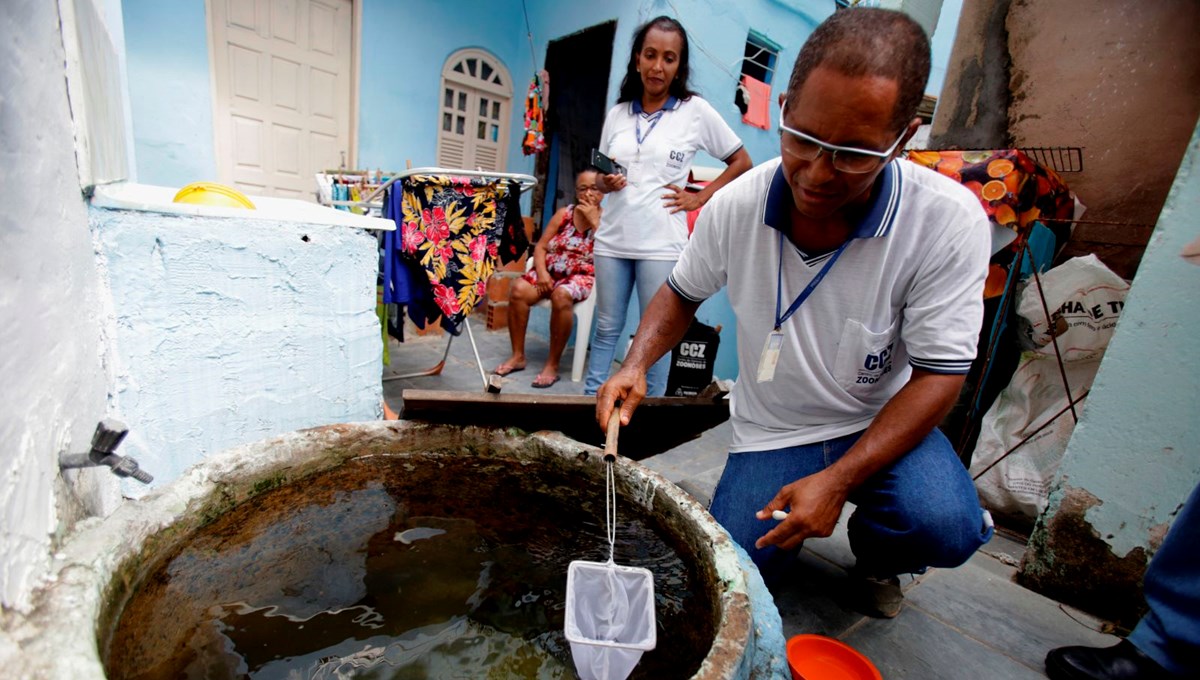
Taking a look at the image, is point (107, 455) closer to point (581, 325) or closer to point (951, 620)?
point (951, 620)

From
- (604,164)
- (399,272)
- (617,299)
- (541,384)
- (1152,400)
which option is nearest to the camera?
(1152,400)

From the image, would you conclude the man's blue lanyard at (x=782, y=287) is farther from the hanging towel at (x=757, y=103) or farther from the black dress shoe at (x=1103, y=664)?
the hanging towel at (x=757, y=103)

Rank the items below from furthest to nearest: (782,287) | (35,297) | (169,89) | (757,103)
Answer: (757,103)
(169,89)
(782,287)
(35,297)

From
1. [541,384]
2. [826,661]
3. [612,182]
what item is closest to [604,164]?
[612,182]

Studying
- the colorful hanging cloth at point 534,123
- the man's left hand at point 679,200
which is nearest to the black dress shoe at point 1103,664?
the man's left hand at point 679,200

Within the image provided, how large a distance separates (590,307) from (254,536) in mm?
2952

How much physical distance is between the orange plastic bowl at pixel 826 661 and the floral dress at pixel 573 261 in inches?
108

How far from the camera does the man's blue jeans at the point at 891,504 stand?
149 centimetres

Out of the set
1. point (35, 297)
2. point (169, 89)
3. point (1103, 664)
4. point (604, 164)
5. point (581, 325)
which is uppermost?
point (169, 89)

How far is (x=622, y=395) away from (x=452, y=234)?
175 cm

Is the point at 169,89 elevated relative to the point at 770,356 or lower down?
elevated

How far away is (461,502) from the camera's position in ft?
4.95

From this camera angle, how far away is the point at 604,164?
295cm

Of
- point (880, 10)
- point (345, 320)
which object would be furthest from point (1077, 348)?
point (345, 320)
